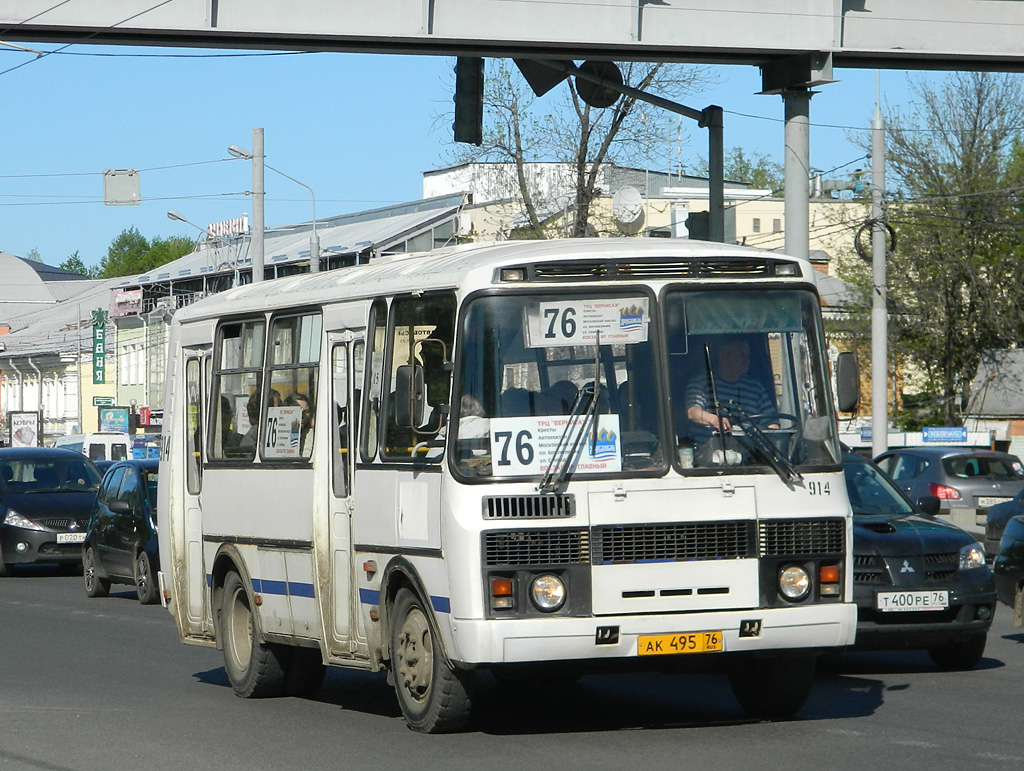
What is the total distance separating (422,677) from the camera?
9508 millimetres

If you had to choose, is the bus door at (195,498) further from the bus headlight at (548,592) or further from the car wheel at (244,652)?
the bus headlight at (548,592)

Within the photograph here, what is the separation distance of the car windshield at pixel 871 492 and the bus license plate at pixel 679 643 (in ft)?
14.1

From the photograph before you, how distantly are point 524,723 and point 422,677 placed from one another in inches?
32.5

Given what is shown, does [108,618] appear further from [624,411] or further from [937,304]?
[937,304]

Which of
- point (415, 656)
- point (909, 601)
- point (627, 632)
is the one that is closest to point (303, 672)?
point (415, 656)

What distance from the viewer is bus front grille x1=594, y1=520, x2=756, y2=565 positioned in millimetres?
8906

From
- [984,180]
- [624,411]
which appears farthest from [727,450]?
[984,180]

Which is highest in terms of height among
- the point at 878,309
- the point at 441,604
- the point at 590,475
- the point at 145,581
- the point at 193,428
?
the point at 878,309

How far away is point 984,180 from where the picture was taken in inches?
2090

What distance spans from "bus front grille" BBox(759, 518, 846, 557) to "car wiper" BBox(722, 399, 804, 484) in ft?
0.77

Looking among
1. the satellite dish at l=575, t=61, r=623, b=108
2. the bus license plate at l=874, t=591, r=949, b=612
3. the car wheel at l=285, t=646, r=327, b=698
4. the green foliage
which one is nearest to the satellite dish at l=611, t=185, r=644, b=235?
the satellite dish at l=575, t=61, r=623, b=108

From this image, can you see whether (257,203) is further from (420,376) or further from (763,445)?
(763,445)

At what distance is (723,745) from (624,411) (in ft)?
5.78

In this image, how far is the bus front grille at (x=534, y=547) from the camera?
8.80 m
